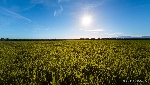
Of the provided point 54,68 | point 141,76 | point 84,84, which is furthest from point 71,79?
point 141,76

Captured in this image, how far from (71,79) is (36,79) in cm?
210

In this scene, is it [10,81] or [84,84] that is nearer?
[84,84]

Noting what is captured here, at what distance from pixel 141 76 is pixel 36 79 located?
6.40 metres

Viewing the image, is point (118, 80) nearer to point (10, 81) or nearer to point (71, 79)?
point (71, 79)

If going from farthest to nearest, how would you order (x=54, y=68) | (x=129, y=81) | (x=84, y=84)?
(x=54, y=68) < (x=129, y=81) < (x=84, y=84)

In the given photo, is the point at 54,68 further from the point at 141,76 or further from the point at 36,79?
the point at 141,76

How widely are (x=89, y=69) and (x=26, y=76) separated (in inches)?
186

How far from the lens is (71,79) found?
10.0 metres

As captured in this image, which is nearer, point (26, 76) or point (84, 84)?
point (84, 84)

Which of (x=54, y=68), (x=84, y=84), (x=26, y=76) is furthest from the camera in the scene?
(x=54, y=68)

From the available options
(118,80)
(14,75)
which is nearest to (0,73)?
(14,75)

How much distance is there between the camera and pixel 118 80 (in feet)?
33.1

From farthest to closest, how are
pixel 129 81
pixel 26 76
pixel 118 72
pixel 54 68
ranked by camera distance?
pixel 54 68, pixel 118 72, pixel 26 76, pixel 129 81

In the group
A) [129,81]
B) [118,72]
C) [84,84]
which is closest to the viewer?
[84,84]
